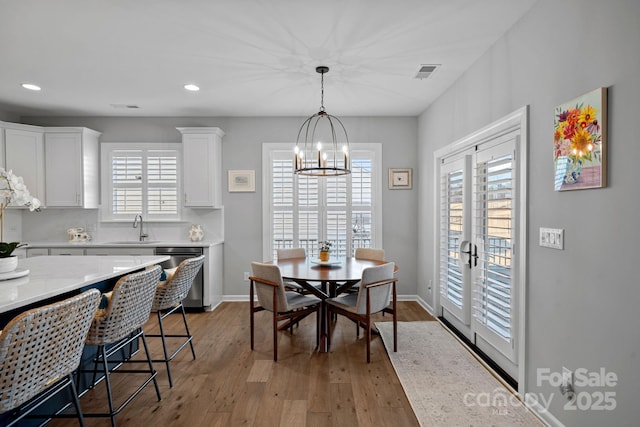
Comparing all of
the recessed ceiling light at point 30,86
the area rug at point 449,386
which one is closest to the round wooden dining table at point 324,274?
the area rug at point 449,386

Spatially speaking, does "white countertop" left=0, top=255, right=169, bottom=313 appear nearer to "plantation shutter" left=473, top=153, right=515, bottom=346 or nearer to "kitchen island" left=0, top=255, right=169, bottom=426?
"kitchen island" left=0, top=255, right=169, bottom=426

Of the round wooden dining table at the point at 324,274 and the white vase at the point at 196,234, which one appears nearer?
the round wooden dining table at the point at 324,274

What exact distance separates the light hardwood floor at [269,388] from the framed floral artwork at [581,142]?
1722 mm

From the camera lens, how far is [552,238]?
199 centimetres

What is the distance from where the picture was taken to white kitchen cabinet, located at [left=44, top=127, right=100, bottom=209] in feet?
14.6

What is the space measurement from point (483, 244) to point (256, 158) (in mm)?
3190

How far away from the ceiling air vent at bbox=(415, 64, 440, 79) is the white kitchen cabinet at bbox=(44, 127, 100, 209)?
432 cm

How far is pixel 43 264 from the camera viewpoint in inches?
96.2

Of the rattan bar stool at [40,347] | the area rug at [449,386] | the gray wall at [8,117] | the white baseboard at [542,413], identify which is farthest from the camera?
the gray wall at [8,117]

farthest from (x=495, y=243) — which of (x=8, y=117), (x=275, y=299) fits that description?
(x=8, y=117)

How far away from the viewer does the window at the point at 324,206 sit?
4.80m

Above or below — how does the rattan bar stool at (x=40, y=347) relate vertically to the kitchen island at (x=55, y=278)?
below

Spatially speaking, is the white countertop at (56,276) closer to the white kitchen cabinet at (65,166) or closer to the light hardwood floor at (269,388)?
the light hardwood floor at (269,388)

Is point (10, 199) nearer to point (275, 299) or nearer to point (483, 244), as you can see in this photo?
point (275, 299)
